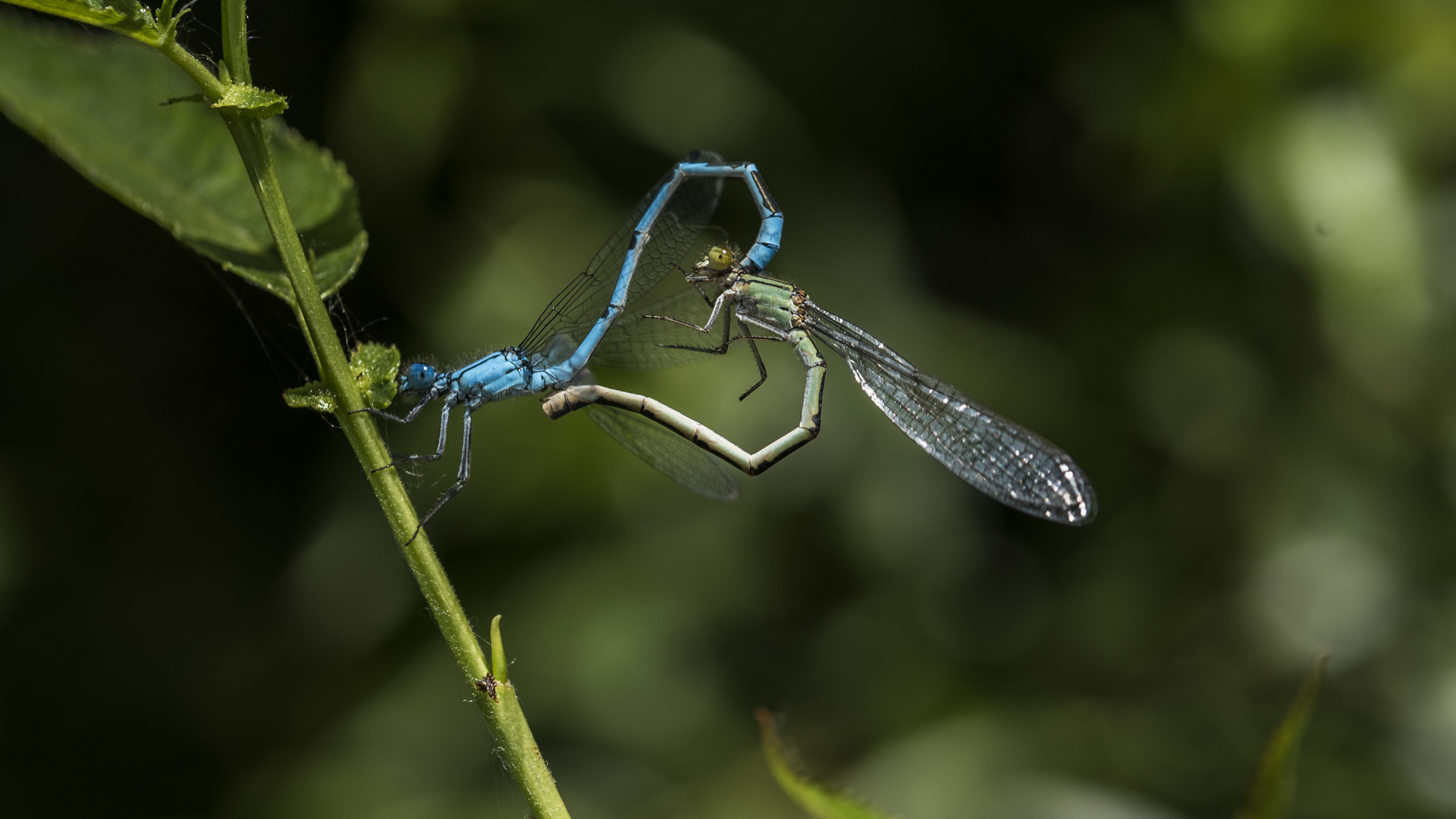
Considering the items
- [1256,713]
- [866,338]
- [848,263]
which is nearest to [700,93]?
[848,263]

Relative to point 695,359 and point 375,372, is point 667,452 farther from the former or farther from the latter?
point 375,372

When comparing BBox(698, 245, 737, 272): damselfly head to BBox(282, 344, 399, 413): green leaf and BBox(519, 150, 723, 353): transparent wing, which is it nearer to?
BBox(519, 150, 723, 353): transparent wing

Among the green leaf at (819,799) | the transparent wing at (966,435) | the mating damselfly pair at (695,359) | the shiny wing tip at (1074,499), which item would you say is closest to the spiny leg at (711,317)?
the mating damselfly pair at (695,359)

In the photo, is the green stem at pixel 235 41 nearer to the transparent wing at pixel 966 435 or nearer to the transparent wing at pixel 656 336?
the transparent wing at pixel 656 336

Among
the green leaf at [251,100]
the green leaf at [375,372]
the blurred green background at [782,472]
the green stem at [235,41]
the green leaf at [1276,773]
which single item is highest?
the green stem at [235,41]

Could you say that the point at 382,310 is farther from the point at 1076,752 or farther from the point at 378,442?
the point at 1076,752

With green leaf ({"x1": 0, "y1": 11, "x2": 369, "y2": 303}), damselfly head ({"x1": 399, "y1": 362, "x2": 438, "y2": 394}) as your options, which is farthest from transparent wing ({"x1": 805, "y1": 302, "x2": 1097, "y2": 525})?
green leaf ({"x1": 0, "y1": 11, "x2": 369, "y2": 303})

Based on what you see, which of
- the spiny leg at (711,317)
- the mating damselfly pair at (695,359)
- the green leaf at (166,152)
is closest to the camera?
the green leaf at (166,152)
